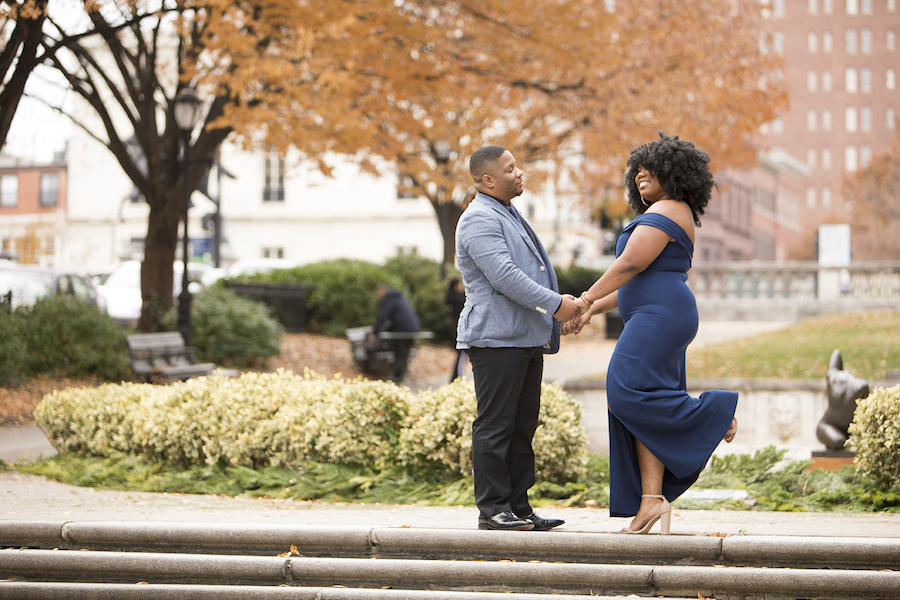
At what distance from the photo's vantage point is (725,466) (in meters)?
7.29

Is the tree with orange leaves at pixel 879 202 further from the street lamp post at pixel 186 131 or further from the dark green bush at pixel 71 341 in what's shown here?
the dark green bush at pixel 71 341

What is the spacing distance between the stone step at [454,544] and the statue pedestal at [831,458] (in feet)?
10.3

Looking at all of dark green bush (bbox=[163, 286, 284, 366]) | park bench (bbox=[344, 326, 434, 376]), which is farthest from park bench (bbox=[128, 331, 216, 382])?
park bench (bbox=[344, 326, 434, 376])

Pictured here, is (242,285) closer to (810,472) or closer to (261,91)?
(261,91)

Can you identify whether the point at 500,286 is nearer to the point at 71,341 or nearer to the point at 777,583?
the point at 777,583

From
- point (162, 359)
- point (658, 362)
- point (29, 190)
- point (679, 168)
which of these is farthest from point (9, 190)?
point (658, 362)

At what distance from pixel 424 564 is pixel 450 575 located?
14 cm

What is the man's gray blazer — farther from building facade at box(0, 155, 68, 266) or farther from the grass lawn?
building facade at box(0, 155, 68, 266)

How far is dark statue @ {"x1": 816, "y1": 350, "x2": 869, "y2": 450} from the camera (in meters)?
7.75

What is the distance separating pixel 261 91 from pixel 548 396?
27.3 ft

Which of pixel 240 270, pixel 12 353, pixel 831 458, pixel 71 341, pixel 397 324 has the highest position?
pixel 240 270

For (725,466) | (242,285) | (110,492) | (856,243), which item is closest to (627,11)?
(242,285)

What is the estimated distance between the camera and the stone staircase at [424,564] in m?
4.35

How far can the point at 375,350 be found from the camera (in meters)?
15.3
